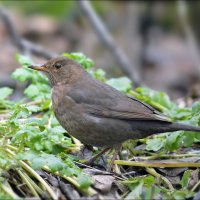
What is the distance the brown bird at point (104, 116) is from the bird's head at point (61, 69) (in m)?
0.36

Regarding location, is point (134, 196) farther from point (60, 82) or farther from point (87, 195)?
point (60, 82)

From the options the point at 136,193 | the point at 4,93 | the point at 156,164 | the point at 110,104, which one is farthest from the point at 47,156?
the point at 4,93

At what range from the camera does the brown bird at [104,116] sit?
18.5 ft

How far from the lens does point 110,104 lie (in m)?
5.81

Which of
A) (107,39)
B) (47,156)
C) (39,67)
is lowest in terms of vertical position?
(47,156)

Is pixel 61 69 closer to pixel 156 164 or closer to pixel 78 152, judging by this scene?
pixel 78 152

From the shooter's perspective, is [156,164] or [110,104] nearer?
[156,164]

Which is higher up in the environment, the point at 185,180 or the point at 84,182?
the point at 185,180

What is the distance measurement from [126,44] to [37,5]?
2749 mm

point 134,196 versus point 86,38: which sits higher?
point 86,38

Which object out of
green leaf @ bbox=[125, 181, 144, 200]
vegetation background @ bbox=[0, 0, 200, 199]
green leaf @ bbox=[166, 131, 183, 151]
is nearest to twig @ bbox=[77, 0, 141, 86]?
vegetation background @ bbox=[0, 0, 200, 199]

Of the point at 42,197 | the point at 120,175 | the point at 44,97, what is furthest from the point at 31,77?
the point at 42,197

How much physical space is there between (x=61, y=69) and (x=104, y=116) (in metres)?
0.92

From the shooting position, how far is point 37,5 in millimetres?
15320
